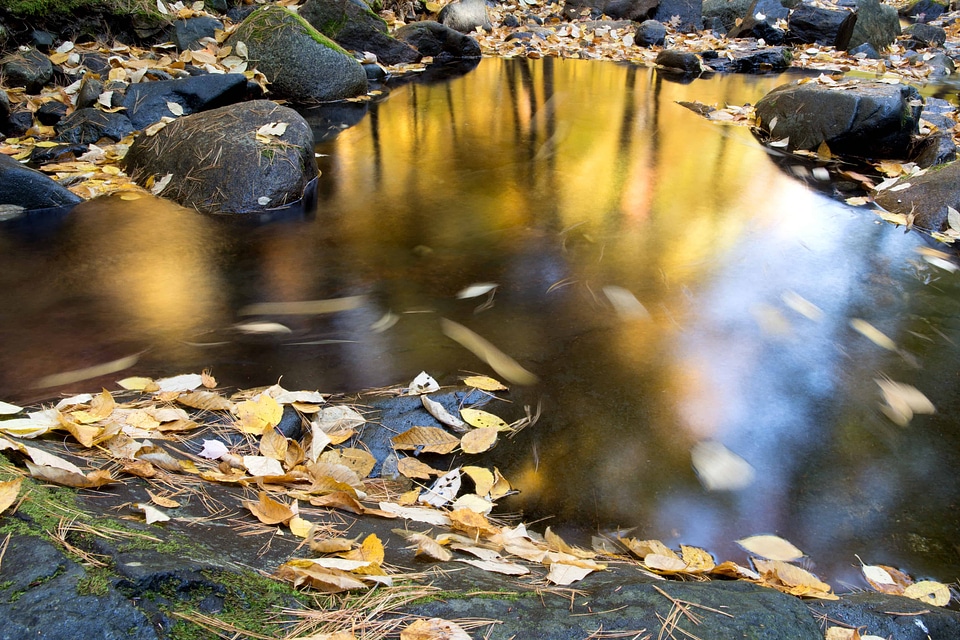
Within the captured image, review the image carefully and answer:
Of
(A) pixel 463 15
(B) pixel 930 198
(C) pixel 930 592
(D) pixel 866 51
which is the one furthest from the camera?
(A) pixel 463 15

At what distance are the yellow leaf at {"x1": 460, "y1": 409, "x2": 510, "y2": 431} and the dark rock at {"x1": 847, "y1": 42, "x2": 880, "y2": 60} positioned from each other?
11.0 m

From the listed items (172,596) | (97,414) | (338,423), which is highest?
(172,596)

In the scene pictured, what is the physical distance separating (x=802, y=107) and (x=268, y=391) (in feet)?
18.3

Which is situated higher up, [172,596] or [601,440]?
[172,596]

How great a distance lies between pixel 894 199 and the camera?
4.74 metres

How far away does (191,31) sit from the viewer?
764 centimetres

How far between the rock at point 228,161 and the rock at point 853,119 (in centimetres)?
427

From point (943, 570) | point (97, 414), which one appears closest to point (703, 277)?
point (943, 570)

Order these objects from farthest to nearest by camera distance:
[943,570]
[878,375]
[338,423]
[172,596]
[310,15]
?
[310,15] < [878,375] < [338,423] < [943,570] < [172,596]

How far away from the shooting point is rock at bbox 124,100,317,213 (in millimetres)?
4555

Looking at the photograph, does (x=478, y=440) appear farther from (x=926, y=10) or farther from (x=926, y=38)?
(x=926, y=10)

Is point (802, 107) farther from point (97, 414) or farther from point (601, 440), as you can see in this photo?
point (97, 414)

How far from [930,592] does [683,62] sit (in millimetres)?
9260

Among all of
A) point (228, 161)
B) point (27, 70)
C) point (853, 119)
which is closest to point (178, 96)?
point (27, 70)
